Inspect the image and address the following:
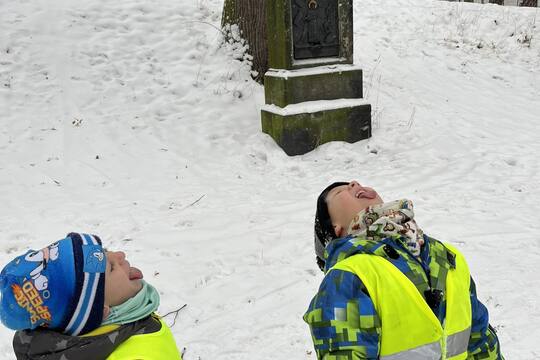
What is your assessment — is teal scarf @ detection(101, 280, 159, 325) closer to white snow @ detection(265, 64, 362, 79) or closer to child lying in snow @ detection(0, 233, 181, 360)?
child lying in snow @ detection(0, 233, 181, 360)

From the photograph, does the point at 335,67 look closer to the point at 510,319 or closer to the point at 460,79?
the point at 460,79

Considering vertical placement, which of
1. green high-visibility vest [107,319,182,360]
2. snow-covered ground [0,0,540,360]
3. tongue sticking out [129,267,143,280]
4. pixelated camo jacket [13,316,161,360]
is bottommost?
snow-covered ground [0,0,540,360]

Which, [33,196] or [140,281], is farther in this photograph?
[33,196]

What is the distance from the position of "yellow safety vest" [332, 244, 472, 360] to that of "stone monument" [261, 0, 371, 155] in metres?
4.73

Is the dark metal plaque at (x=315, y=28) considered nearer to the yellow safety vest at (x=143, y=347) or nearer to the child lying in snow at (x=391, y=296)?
the child lying in snow at (x=391, y=296)

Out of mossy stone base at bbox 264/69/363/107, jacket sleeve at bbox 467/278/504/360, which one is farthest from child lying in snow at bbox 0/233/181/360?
mossy stone base at bbox 264/69/363/107

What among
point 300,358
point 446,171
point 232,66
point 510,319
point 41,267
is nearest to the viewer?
point 41,267

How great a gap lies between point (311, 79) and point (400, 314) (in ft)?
16.8

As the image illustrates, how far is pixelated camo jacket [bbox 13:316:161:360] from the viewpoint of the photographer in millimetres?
1421

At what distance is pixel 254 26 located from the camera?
773 centimetres

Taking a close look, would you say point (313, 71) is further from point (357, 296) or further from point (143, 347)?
point (143, 347)

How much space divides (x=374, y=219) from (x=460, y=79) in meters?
7.56

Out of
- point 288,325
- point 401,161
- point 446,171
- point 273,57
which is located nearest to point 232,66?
point 273,57

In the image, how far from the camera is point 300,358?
9.93 feet
